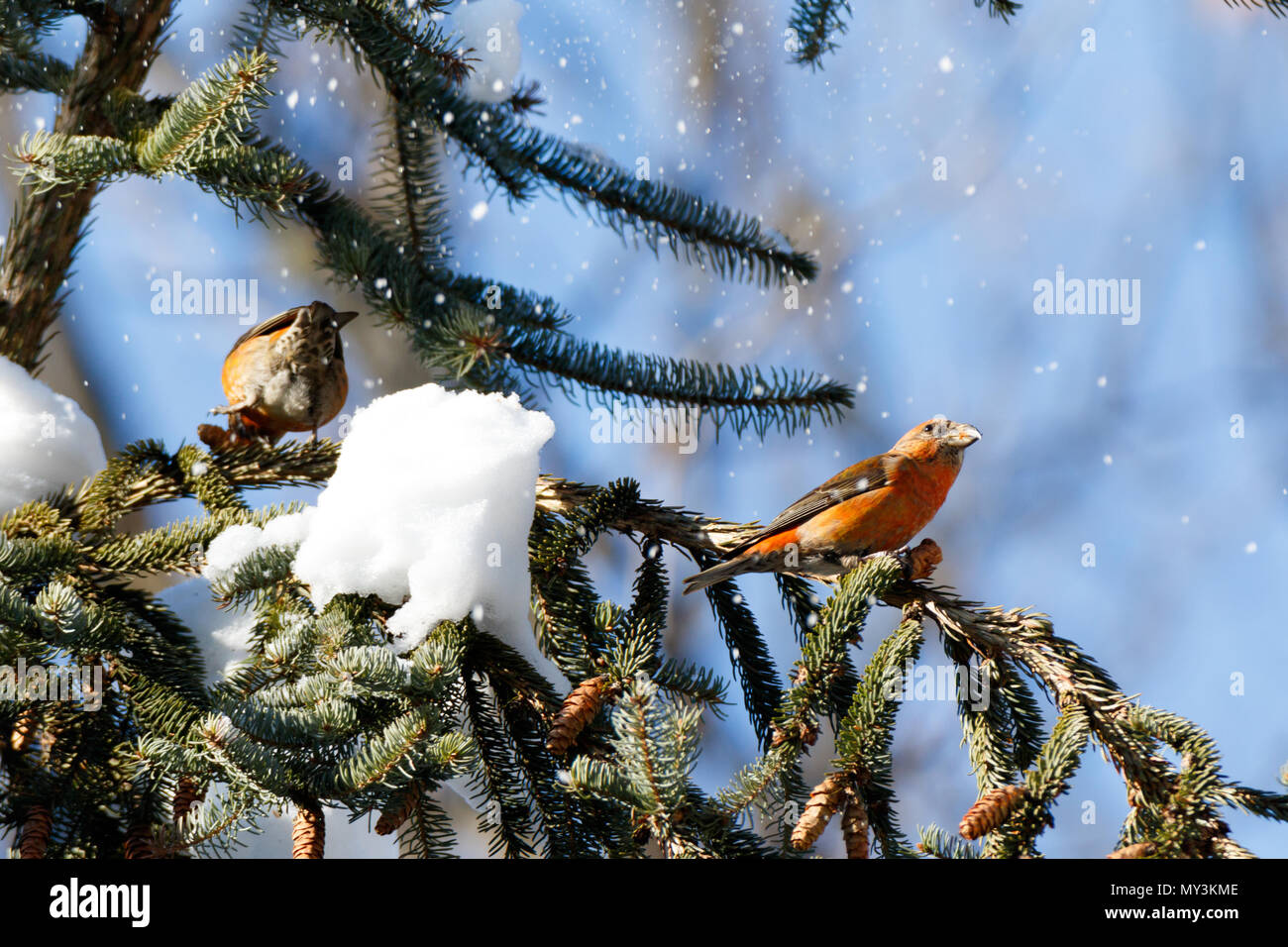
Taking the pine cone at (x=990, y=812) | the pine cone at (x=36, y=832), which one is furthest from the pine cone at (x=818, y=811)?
the pine cone at (x=36, y=832)

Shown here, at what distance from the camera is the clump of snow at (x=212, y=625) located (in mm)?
1538

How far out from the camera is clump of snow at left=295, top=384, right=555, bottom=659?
1.45 m

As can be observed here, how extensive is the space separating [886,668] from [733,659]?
58cm

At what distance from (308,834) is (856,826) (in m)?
0.69

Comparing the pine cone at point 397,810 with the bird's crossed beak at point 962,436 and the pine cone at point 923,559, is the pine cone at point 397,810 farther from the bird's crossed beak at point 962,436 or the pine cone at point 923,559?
the bird's crossed beak at point 962,436

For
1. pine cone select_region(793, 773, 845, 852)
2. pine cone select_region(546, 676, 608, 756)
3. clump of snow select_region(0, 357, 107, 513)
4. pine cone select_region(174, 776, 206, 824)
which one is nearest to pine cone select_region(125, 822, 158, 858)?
pine cone select_region(174, 776, 206, 824)

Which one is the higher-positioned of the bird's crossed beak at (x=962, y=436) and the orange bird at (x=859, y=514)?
the bird's crossed beak at (x=962, y=436)

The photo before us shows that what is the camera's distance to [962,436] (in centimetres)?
227

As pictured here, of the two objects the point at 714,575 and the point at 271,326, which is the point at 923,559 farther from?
the point at 271,326

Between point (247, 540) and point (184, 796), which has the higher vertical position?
point (247, 540)

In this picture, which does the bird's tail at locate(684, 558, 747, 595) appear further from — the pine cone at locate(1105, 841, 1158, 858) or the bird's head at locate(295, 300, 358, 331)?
the bird's head at locate(295, 300, 358, 331)

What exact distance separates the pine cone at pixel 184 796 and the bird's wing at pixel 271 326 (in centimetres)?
113

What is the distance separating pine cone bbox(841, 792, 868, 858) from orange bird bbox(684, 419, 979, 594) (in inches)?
24.7

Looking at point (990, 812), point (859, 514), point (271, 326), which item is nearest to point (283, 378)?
point (271, 326)
